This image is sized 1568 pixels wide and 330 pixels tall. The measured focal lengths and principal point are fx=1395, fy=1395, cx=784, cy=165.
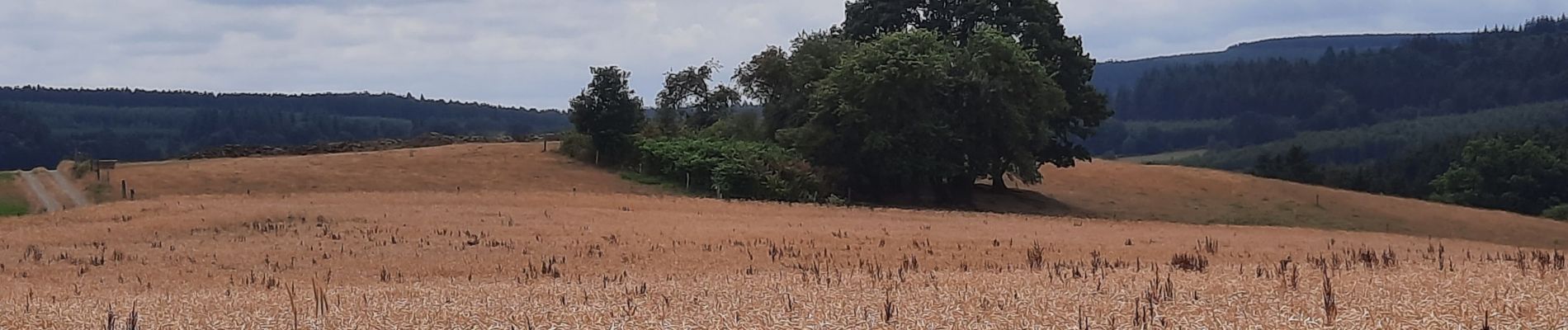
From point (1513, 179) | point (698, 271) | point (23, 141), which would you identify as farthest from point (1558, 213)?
point (23, 141)

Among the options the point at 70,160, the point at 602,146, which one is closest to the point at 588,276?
the point at 602,146

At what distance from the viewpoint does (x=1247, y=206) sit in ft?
186

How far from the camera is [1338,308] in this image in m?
8.48

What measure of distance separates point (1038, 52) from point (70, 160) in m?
38.5

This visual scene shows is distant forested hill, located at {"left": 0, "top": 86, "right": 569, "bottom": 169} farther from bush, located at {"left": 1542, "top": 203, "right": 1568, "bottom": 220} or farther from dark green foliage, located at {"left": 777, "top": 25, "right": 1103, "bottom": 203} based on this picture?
bush, located at {"left": 1542, "top": 203, "right": 1568, "bottom": 220}

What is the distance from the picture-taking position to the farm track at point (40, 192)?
40812mm

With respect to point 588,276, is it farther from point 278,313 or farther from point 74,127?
point 74,127

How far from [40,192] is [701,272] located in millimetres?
37915

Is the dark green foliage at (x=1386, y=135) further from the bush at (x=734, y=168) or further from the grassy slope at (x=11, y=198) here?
the grassy slope at (x=11, y=198)

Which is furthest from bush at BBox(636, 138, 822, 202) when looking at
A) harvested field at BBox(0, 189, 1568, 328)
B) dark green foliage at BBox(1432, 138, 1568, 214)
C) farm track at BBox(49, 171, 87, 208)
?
dark green foliage at BBox(1432, 138, 1568, 214)

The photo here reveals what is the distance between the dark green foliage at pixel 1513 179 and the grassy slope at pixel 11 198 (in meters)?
68.4

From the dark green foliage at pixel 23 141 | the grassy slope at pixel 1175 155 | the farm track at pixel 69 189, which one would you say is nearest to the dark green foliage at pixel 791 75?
the farm track at pixel 69 189

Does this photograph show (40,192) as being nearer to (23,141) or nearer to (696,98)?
(696,98)

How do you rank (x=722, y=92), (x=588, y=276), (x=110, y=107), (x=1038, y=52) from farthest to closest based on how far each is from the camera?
(x=110, y=107), (x=722, y=92), (x=1038, y=52), (x=588, y=276)
